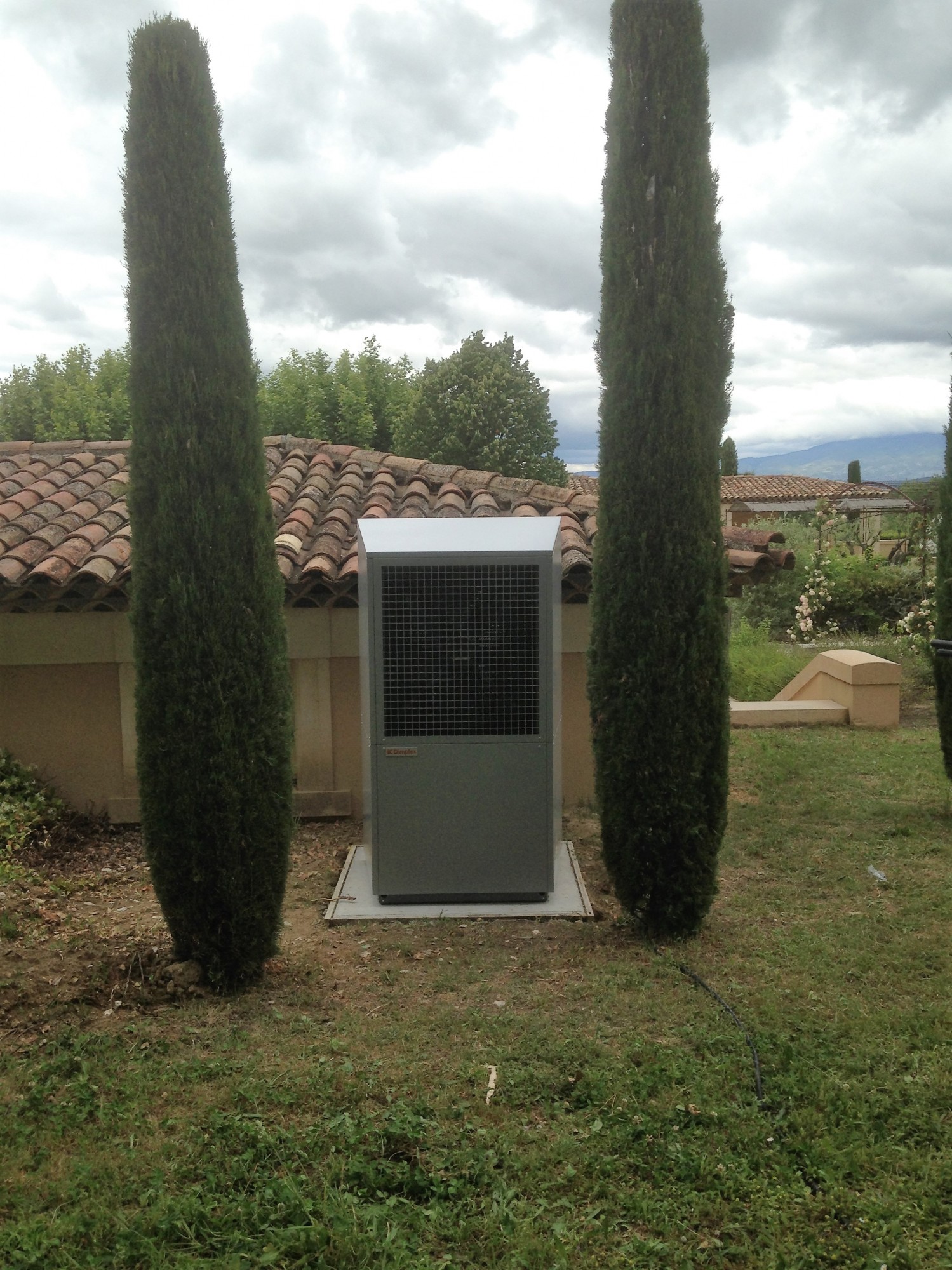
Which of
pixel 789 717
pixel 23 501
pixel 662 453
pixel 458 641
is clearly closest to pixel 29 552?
pixel 23 501

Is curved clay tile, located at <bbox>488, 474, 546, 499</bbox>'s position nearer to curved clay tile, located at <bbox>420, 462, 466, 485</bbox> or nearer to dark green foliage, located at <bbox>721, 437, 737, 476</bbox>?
curved clay tile, located at <bbox>420, 462, 466, 485</bbox>

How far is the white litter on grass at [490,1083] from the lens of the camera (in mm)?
3814

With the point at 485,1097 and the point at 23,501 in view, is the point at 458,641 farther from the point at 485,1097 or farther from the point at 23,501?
the point at 23,501

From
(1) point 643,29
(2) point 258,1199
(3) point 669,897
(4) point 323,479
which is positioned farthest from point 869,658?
(2) point 258,1199

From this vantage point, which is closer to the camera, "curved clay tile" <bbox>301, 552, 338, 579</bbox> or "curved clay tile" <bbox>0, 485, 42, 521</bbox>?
"curved clay tile" <bbox>301, 552, 338, 579</bbox>

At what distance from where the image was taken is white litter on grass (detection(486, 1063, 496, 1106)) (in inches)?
150

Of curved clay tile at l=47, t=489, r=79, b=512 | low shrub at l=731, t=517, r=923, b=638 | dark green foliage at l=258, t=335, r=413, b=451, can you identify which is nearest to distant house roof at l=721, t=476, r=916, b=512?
dark green foliage at l=258, t=335, r=413, b=451

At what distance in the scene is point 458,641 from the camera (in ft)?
19.4

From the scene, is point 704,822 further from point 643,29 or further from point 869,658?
point 869,658

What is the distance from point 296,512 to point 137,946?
15.2 ft

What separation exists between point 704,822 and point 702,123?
154 inches

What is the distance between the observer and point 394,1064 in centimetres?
407

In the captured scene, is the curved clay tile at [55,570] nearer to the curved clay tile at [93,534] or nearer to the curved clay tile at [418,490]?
the curved clay tile at [93,534]

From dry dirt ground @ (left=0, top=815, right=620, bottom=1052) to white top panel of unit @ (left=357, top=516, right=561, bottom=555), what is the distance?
2.33 m
